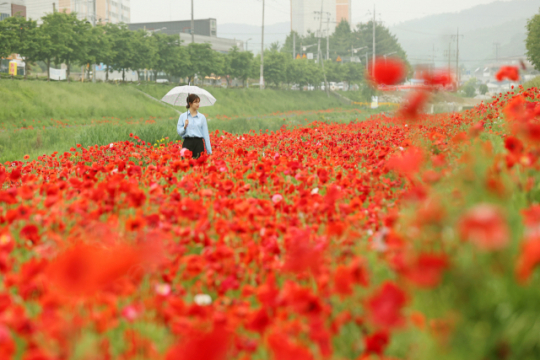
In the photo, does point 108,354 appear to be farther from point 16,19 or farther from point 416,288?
point 16,19

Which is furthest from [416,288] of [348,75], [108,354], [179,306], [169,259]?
[348,75]

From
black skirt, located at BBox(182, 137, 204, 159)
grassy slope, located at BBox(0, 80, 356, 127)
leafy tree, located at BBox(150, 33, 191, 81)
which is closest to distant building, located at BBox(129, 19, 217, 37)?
grassy slope, located at BBox(0, 80, 356, 127)

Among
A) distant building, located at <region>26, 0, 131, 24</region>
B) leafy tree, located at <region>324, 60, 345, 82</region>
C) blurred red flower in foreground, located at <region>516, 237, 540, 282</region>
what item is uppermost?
distant building, located at <region>26, 0, 131, 24</region>

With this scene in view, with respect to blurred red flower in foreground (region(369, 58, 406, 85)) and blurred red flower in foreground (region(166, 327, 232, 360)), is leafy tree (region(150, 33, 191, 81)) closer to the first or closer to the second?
blurred red flower in foreground (region(369, 58, 406, 85))

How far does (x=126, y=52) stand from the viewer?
1448 inches

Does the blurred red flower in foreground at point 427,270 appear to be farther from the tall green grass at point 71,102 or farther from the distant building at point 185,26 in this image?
the distant building at point 185,26

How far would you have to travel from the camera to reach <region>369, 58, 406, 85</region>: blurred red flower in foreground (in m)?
2.94

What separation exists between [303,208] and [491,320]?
175 cm

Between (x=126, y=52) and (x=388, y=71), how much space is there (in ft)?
120

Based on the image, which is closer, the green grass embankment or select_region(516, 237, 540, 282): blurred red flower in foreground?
select_region(516, 237, 540, 282): blurred red flower in foreground

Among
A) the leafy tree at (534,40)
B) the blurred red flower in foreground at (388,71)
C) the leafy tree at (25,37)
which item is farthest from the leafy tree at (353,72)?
the blurred red flower in foreground at (388,71)

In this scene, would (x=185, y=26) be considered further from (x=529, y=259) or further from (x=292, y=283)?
(x=529, y=259)

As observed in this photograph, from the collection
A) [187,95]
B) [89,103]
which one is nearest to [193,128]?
[187,95]

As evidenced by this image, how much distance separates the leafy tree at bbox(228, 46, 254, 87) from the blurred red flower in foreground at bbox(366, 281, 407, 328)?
49701 mm
